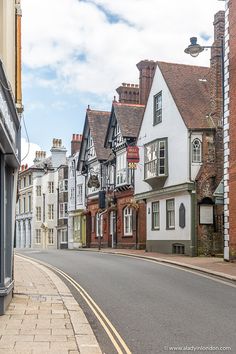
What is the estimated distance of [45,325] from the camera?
8922 millimetres

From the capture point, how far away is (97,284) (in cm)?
1545

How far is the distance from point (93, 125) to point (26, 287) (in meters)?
36.3

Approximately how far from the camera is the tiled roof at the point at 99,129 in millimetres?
47750

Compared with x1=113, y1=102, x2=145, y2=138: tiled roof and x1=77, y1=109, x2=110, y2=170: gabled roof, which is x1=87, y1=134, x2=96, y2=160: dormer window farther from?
x1=113, y1=102, x2=145, y2=138: tiled roof

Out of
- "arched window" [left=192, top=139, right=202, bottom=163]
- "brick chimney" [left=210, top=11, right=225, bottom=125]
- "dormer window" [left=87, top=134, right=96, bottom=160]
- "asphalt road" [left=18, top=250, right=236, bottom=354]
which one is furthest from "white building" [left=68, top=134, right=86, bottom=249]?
"asphalt road" [left=18, top=250, right=236, bottom=354]

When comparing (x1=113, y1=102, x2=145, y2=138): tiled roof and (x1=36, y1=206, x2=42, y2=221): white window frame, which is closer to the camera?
(x1=113, y1=102, x2=145, y2=138): tiled roof

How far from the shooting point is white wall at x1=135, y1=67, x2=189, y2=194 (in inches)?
A: 1201

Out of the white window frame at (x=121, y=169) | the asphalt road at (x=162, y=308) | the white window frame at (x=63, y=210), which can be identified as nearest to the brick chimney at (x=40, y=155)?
the white window frame at (x=63, y=210)

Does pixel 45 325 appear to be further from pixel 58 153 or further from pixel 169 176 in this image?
pixel 58 153

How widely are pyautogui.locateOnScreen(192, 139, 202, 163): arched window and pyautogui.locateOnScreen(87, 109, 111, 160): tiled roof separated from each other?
696 inches

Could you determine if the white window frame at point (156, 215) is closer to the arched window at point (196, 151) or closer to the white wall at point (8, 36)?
the arched window at point (196, 151)

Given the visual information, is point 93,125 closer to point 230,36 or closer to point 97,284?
point 230,36

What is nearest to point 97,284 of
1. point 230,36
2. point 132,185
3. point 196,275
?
point 196,275

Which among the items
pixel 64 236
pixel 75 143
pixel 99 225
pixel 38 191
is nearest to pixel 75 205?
pixel 64 236
